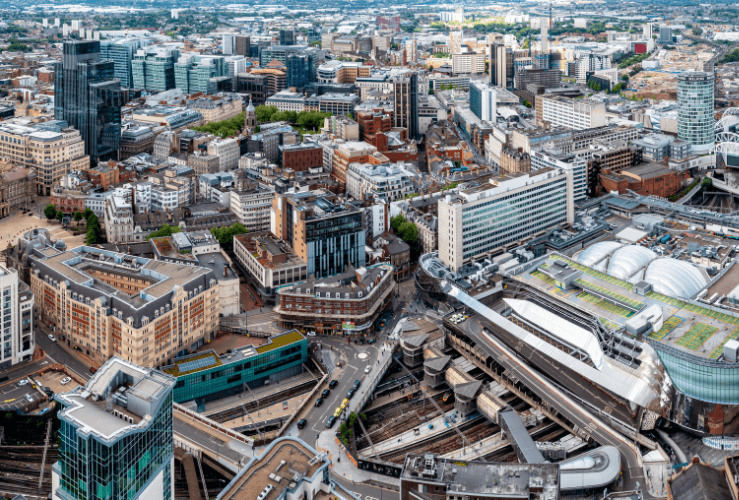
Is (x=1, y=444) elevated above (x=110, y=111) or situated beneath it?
situated beneath

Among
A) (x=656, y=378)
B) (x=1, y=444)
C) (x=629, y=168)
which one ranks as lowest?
(x=1, y=444)

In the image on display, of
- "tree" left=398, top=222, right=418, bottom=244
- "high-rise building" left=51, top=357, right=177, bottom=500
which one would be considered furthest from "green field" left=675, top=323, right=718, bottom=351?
"high-rise building" left=51, top=357, right=177, bottom=500

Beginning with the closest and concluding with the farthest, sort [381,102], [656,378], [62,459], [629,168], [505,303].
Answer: [62,459]
[656,378]
[505,303]
[629,168]
[381,102]

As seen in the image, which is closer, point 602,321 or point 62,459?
point 62,459

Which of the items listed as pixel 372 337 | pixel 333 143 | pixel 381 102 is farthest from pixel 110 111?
pixel 372 337

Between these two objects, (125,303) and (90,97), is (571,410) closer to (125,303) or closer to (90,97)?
(125,303)

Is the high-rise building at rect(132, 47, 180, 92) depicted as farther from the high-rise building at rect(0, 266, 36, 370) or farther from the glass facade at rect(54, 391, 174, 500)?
the glass facade at rect(54, 391, 174, 500)

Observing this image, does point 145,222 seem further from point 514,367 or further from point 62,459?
point 62,459
